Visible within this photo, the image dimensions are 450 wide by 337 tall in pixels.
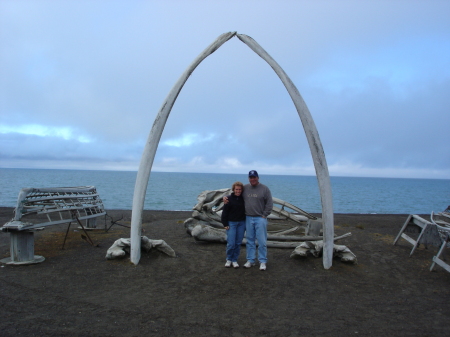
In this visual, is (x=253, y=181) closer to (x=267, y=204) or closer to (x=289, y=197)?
(x=267, y=204)

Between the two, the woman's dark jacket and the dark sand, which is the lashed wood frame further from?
the woman's dark jacket

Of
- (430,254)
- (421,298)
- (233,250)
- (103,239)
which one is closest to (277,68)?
(233,250)

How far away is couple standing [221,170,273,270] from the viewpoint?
26.5 feet

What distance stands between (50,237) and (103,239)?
208 centimetres

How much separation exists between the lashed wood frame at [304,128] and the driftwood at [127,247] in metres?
0.41

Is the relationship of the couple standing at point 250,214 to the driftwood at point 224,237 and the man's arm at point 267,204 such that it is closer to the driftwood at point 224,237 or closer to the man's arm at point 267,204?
the man's arm at point 267,204

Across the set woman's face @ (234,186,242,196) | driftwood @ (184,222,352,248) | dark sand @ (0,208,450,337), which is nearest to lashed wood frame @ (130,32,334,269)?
dark sand @ (0,208,450,337)

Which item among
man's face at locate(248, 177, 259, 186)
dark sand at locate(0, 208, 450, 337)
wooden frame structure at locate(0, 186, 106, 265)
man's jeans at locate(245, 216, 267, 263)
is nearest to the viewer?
dark sand at locate(0, 208, 450, 337)

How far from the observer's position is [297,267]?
28.0ft

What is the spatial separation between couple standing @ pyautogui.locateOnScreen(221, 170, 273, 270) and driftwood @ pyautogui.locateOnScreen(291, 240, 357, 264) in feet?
3.72

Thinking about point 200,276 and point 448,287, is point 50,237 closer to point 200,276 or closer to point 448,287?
point 200,276

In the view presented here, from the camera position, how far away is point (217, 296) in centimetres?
667

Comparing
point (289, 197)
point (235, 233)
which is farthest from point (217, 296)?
point (289, 197)

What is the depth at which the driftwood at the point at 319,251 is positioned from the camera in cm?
874
